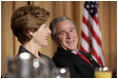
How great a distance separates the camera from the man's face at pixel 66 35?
207cm

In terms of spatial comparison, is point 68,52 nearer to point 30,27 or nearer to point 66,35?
point 66,35

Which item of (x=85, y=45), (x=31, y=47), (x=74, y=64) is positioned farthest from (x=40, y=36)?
(x=85, y=45)

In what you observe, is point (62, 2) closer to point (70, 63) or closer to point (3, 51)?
point (3, 51)

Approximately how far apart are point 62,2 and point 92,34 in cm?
90

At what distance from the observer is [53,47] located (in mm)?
4137

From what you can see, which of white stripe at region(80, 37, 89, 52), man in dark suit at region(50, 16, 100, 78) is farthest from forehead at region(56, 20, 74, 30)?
white stripe at region(80, 37, 89, 52)

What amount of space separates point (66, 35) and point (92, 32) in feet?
5.34

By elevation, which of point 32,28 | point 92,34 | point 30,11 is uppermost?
point 30,11

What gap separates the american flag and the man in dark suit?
142 centimetres

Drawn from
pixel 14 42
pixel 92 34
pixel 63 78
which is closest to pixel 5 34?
pixel 14 42

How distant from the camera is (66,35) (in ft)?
6.89

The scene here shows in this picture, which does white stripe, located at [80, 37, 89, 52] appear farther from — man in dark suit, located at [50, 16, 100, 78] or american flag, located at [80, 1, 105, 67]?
man in dark suit, located at [50, 16, 100, 78]

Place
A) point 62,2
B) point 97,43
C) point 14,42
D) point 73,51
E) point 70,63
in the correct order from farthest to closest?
point 62,2
point 14,42
point 97,43
point 73,51
point 70,63

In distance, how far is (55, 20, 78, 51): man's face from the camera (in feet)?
6.81
